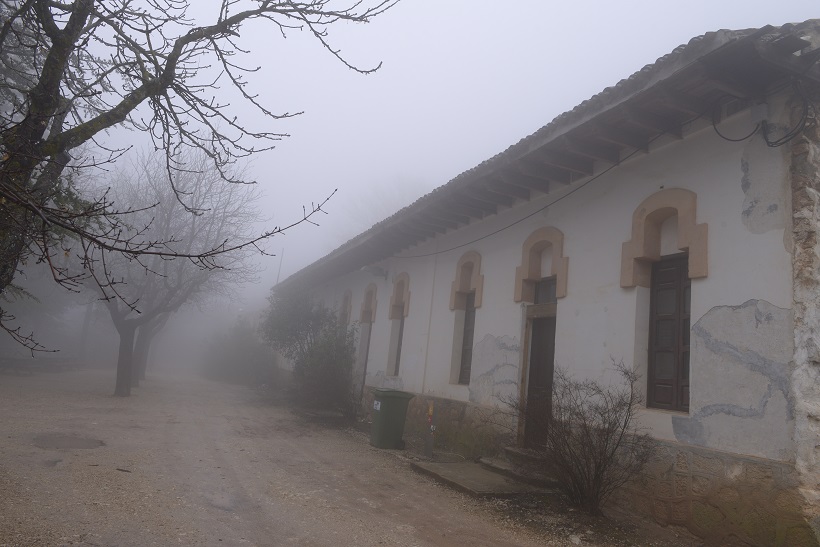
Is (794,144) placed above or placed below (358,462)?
above

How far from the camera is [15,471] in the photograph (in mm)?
6672

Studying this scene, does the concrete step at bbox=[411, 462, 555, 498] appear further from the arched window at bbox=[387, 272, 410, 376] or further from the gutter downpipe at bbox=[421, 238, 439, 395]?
the arched window at bbox=[387, 272, 410, 376]

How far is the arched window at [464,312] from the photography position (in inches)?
471

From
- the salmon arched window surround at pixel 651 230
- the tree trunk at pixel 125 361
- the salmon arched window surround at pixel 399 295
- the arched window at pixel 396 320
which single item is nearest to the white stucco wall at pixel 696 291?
the salmon arched window surround at pixel 651 230

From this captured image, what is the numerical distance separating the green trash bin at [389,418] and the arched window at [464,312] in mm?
1393

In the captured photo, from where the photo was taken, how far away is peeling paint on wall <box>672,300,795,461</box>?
557cm

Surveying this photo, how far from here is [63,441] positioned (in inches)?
353

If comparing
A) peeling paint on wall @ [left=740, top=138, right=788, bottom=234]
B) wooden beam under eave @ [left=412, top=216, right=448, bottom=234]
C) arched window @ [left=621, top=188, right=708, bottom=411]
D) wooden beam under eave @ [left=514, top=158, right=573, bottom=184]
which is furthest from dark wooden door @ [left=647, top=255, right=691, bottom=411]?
wooden beam under eave @ [left=412, top=216, right=448, bottom=234]

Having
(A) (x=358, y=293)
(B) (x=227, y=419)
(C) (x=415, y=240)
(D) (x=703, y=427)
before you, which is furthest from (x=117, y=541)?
(A) (x=358, y=293)

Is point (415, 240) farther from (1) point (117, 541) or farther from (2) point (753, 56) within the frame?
(1) point (117, 541)

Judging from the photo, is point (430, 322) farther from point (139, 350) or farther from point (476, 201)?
point (139, 350)

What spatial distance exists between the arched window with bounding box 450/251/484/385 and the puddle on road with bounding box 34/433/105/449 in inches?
261

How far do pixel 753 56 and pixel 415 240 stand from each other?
966 cm

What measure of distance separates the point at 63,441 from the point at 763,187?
33.5ft
